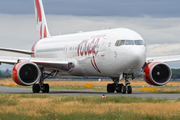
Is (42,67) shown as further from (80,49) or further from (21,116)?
(21,116)

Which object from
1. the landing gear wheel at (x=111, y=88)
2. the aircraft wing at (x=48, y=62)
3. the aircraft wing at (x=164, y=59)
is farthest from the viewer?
the landing gear wheel at (x=111, y=88)

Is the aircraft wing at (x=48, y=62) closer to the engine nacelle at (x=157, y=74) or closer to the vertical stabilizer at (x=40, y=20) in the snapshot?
the engine nacelle at (x=157, y=74)

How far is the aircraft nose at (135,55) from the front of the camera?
81.6 feet

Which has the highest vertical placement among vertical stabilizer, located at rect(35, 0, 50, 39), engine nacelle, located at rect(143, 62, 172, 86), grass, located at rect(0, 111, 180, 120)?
vertical stabilizer, located at rect(35, 0, 50, 39)

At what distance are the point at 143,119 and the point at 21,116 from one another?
13.7 ft

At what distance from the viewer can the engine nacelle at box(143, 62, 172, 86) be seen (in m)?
27.9

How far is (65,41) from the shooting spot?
112 ft

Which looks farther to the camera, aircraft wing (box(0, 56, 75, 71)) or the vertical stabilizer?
the vertical stabilizer

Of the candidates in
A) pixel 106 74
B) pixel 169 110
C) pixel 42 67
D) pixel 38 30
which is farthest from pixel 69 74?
pixel 169 110

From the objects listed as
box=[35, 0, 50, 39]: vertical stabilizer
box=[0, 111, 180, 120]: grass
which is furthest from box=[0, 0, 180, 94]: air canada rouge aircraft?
box=[0, 111, 180, 120]: grass

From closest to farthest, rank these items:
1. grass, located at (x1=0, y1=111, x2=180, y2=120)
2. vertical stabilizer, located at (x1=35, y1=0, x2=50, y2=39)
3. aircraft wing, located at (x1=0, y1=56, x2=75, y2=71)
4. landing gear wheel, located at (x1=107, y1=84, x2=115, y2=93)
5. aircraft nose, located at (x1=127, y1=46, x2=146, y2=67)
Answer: grass, located at (x1=0, y1=111, x2=180, y2=120) < aircraft nose, located at (x1=127, y1=46, x2=146, y2=67) < aircraft wing, located at (x1=0, y1=56, x2=75, y2=71) < landing gear wheel, located at (x1=107, y1=84, x2=115, y2=93) < vertical stabilizer, located at (x1=35, y1=0, x2=50, y2=39)

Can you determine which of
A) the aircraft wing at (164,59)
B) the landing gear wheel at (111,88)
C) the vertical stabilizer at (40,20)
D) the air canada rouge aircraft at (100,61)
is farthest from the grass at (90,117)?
the vertical stabilizer at (40,20)

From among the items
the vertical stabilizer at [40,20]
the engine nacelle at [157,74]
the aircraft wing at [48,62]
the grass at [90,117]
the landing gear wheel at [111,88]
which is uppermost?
the vertical stabilizer at [40,20]

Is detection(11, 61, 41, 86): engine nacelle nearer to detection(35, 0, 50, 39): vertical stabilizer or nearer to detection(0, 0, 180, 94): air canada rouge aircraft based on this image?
detection(0, 0, 180, 94): air canada rouge aircraft
